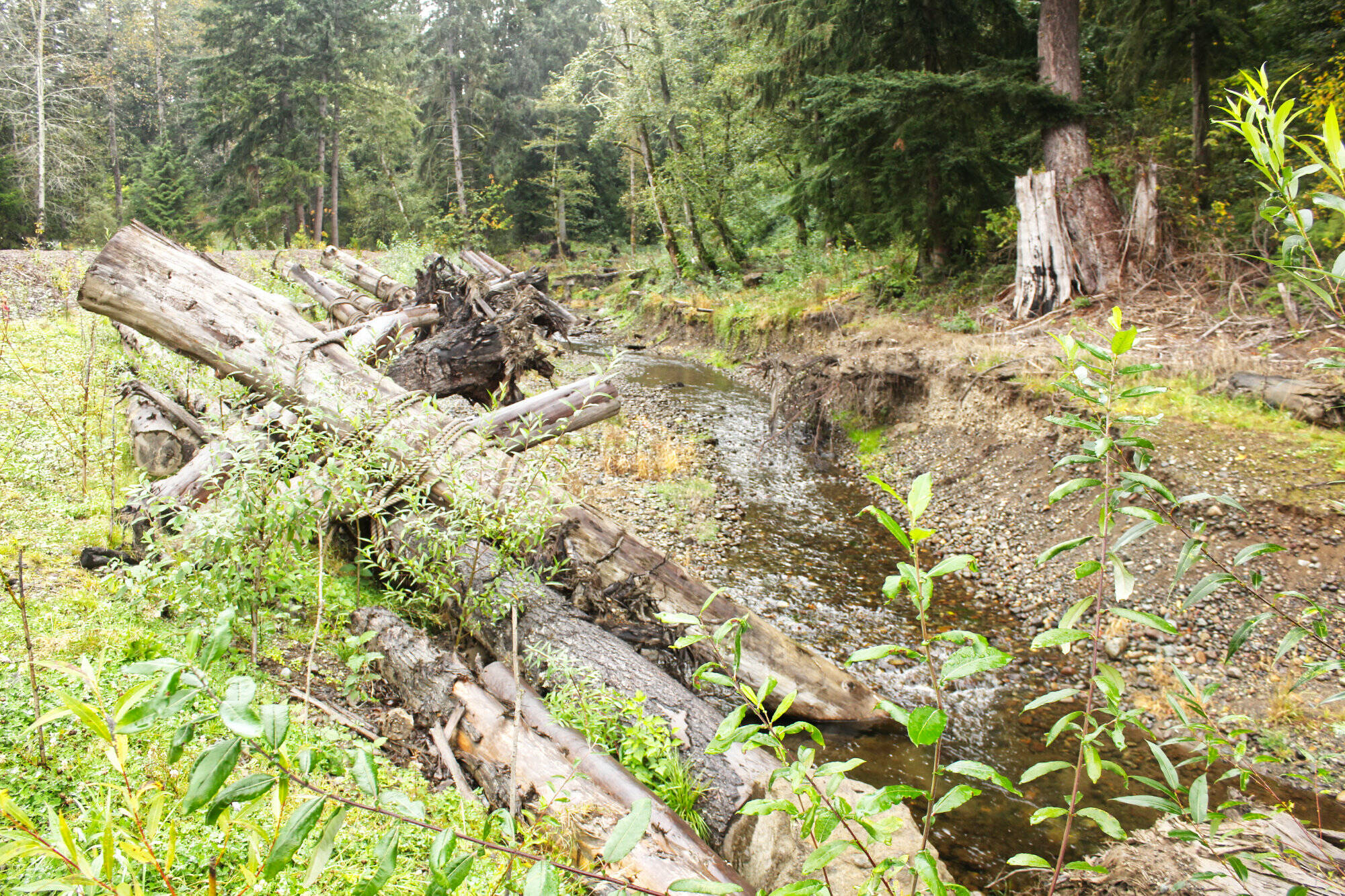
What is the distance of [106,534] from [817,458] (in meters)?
8.08

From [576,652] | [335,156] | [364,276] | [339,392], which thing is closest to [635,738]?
[576,652]

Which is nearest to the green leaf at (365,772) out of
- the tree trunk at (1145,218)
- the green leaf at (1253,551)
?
the green leaf at (1253,551)

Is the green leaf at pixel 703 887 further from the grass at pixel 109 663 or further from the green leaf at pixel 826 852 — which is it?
the grass at pixel 109 663

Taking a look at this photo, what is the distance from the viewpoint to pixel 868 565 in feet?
21.9

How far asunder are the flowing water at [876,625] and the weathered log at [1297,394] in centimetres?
335

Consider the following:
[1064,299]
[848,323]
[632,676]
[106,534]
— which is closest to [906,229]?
[848,323]

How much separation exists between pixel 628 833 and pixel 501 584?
3.29 meters

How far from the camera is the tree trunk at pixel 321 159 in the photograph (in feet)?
78.2

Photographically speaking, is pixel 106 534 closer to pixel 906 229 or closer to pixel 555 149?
pixel 906 229

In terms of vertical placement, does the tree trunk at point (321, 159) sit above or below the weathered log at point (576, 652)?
above

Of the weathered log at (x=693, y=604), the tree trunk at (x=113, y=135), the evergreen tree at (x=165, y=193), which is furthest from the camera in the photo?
the tree trunk at (x=113, y=135)

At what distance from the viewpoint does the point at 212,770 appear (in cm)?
93

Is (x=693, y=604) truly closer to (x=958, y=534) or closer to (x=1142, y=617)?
(x=1142, y=617)

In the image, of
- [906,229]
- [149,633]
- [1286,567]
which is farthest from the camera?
[906,229]
